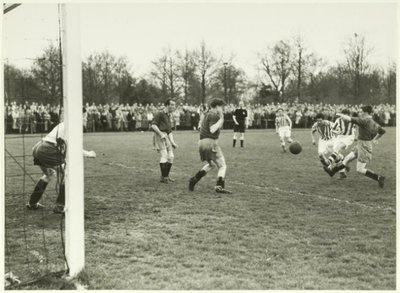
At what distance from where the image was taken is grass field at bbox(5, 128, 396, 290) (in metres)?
4.80

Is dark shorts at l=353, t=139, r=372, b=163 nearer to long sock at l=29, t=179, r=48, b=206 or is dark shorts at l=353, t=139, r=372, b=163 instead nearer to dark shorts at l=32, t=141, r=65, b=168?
dark shorts at l=32, t=141, r=65, b=168

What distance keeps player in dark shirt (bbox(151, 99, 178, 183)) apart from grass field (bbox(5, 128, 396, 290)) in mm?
344

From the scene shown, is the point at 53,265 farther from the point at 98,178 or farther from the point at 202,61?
the point at 202,61

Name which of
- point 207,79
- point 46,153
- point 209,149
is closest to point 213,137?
point 209,149

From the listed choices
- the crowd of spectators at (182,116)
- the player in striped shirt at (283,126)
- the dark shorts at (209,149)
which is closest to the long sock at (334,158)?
the dark shorts at (209,149)

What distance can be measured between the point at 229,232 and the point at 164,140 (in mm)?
4774

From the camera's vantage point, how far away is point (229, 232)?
6.48 m

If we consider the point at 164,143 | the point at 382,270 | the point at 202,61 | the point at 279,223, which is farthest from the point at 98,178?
the point at 202,61

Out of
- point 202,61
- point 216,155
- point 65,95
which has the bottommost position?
point 216,155

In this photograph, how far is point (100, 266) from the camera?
514 centimetres

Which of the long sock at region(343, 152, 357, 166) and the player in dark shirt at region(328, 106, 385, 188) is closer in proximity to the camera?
the player in dark shirt at region(328, 106, 385, 188)

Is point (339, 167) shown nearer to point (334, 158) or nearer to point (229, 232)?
point (334, 158)

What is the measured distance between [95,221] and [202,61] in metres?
37.2

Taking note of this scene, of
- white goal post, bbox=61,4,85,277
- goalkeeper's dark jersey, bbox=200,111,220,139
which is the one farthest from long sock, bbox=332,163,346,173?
white goal post, bbox=61,4,85,277
